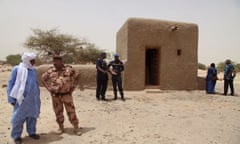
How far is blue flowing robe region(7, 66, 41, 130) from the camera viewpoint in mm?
4266

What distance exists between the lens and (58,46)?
69.2ft

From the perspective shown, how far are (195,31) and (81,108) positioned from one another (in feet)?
24.0

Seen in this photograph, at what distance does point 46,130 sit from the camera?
5.12 meters

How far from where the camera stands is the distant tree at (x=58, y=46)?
67.0ft

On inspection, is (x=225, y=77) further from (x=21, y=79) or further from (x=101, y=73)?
(x=21, y=79)

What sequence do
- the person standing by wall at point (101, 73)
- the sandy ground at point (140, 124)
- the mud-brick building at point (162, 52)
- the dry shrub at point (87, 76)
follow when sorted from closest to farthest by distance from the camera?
1. the sandy ground at point (140, 124)
2. the person standing by wall at point (101, 73)
3. the dry shrub at point (87, 76)
4. the mud-brick building at point (162, 52)

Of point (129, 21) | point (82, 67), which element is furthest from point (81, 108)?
point (129, 21)

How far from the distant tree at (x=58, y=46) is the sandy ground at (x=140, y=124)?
12.7 m

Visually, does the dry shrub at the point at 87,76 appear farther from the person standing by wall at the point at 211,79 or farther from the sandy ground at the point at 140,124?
the person standing by wall at the point at 211,79

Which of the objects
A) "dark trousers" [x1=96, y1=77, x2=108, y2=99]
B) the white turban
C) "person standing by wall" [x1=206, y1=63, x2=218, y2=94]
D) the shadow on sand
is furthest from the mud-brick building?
the white turban

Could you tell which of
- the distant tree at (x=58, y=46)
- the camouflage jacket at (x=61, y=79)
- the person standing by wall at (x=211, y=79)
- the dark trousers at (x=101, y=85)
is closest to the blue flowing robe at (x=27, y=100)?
the camouflage jacket at (x=61, y=79)

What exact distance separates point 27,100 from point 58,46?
17.3 metres

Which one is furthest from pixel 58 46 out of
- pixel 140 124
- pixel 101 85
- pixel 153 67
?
pixel 140 124

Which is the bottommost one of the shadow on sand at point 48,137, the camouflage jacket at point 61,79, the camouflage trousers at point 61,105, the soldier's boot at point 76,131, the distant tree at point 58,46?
the shadow on sand at point 48,137
